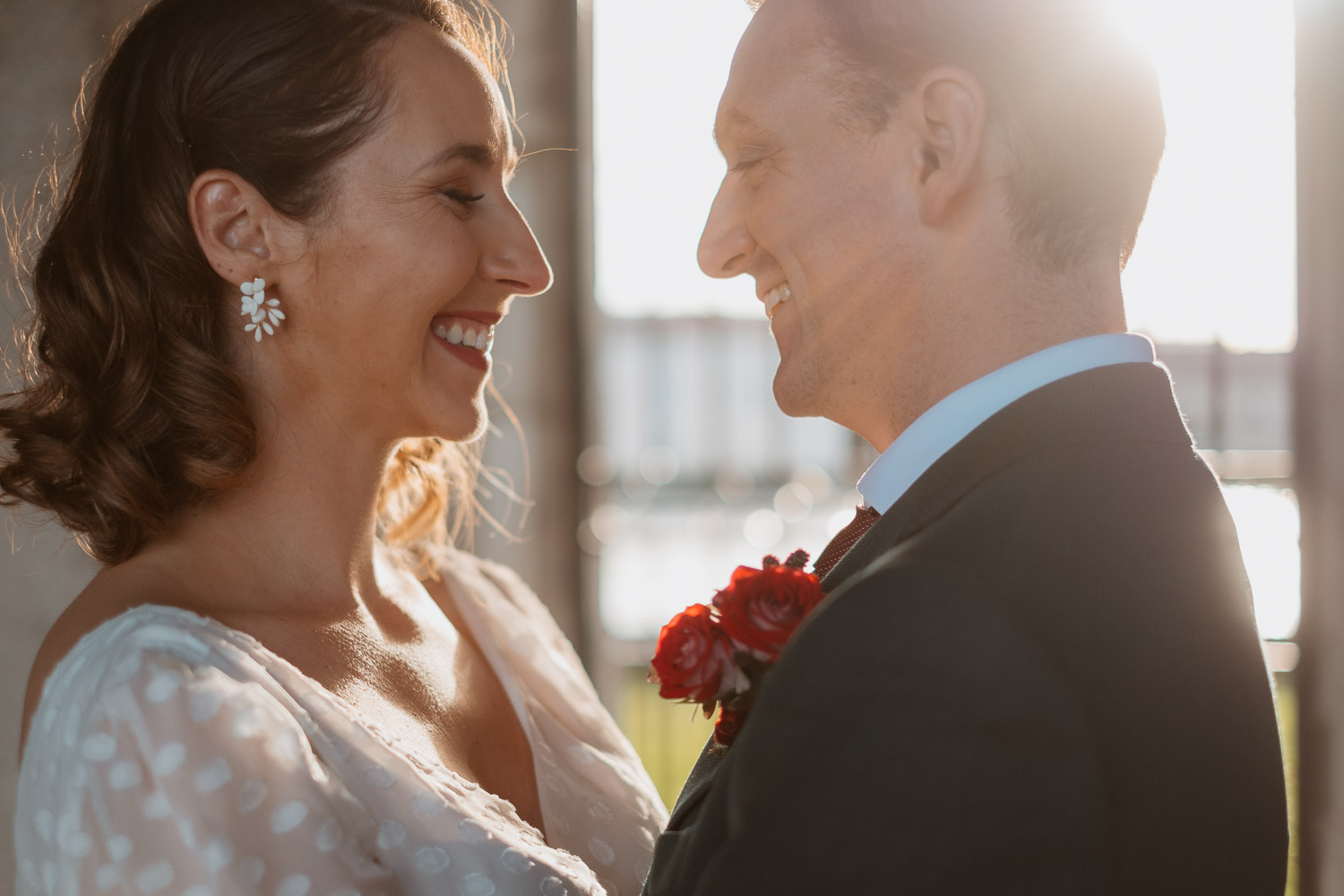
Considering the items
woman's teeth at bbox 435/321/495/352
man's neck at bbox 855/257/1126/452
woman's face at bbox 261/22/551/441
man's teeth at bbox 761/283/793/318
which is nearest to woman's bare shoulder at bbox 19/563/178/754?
woman's face at bbox 261/22/551/441

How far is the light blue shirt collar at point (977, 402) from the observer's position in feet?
4.01

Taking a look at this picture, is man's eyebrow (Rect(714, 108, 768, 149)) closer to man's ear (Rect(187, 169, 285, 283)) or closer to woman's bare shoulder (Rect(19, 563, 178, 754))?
man's ear (Rect(187, 169, 285, 283))

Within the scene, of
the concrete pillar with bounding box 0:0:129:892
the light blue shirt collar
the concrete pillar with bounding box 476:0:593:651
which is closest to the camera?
the light blue shirt collar

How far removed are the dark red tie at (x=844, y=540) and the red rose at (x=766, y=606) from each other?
0.60ft

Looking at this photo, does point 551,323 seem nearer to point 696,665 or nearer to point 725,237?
point 725,237

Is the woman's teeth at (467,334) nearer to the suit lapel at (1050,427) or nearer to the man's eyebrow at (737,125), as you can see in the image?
the man's eyebrow at (737,125)

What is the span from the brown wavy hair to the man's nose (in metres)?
0.57

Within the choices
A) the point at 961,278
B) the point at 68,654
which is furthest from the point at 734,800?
the point at 68,654

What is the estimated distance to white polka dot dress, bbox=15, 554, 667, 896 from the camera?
1.33 meters

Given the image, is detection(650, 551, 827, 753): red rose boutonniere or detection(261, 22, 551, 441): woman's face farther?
detection(261, 22, 551, 441): woman's face

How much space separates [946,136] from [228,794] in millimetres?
1227

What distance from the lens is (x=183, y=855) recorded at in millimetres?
1319

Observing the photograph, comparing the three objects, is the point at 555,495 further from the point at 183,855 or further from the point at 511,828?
the point at 183,855

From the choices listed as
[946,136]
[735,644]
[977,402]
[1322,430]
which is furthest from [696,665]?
[1322,430]
